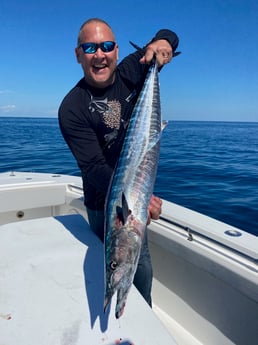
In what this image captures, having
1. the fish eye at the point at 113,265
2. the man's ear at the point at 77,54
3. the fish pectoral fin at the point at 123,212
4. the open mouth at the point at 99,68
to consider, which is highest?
the man's ear at the point at 77,54

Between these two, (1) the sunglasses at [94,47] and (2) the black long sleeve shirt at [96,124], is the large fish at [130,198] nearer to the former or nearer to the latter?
(2) the black long sleeve shirt at [96,124]

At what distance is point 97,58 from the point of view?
6.54 feet

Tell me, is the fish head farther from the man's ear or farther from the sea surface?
the sea surface

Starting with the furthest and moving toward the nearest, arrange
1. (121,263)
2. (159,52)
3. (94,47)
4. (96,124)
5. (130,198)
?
1. (159,52)
2. (96,124)
3. (94,47)
4. (130,198)
5. (121,263)

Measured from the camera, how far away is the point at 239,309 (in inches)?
80.4

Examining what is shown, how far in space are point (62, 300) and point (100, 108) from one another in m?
1.25

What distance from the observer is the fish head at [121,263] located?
1349mm

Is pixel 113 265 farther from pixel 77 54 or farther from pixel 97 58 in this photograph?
pixel 77 54

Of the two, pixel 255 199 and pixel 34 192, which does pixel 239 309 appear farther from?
pixel 255 199

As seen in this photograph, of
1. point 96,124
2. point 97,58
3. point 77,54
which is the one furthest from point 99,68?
point 96,124

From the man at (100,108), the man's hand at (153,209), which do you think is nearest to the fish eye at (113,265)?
the man's hand at (153,209)

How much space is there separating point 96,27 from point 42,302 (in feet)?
5.61

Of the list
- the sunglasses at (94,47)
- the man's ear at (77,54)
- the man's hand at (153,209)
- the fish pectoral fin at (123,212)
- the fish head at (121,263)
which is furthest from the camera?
the man's ear at (77,54)

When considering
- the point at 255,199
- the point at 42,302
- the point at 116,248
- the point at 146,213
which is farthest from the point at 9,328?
the point at 255,199
